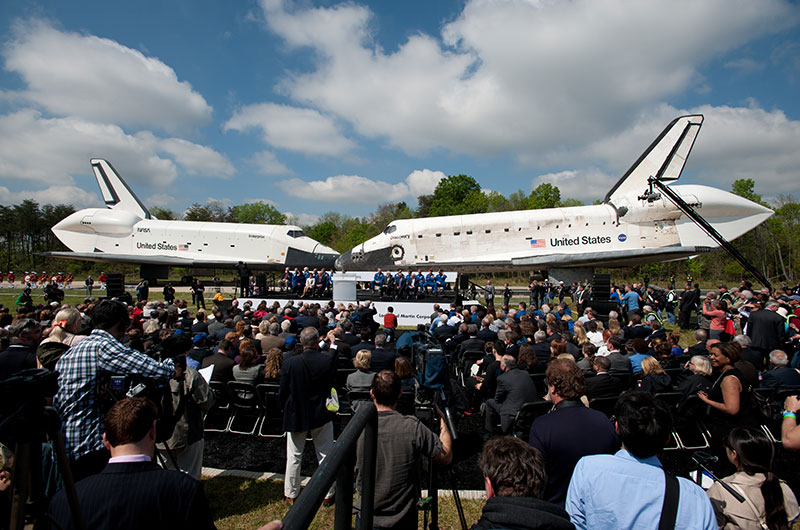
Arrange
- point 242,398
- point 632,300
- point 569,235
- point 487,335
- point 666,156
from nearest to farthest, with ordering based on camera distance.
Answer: point 242,398 < point 487,335 < point 632,300 < point 569,235 < point 666,156

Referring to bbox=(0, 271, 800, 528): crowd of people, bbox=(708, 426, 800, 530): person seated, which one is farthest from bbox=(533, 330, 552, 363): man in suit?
bbox=(708, 426, 800, 530): person seated

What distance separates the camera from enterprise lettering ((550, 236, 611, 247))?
2144 cm

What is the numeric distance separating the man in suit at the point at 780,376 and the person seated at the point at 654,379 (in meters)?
1.49

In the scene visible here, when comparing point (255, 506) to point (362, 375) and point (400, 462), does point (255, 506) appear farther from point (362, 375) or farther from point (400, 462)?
point (400, 462)

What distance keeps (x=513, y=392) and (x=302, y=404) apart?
7.91 ft

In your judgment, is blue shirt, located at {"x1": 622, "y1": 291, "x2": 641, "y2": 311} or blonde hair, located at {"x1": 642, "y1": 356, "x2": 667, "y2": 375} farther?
blue shirt, located at {"x1": 622, "y1": 291, "x2": 641, "y2": 311}

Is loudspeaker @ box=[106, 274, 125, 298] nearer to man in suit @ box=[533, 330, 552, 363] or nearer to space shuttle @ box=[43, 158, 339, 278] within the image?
space shuttle @ box=[43, 158, 339, 278]

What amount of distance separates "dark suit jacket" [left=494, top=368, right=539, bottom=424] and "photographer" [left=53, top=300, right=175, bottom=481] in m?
3.48

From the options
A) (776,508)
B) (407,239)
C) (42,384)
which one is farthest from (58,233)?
(776,508)

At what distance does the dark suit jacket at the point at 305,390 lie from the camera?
4211 mm

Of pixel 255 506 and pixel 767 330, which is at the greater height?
pixel 767 330

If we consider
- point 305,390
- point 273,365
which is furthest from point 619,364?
point 273,365

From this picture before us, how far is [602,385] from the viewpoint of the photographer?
4.93 meters

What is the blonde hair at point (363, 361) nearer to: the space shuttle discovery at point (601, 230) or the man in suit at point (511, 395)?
the man in suit at point (511, 395)
